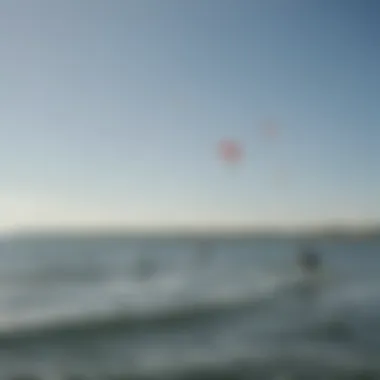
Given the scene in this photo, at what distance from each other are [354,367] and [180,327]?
7.72m

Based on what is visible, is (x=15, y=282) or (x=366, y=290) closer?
(x=366, y=290)

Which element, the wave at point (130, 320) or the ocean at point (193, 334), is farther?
the wave at point (130, 320)

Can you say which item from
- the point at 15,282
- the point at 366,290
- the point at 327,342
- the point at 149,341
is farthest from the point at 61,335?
the point at 15,282

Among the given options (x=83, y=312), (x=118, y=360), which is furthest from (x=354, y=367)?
(x=83, y=312)

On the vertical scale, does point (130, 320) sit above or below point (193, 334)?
above

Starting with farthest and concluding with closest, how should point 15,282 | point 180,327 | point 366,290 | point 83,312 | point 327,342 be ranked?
point 15,282 → point 366,290 → point 83,312 → point 180,327 → point 327,342

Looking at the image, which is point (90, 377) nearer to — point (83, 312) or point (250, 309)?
point (83, 312)

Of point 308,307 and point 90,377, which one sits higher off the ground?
point 308,307

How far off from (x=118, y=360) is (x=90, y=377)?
1760mm

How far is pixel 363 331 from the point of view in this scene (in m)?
17.5

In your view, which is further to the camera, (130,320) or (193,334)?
(130,320)

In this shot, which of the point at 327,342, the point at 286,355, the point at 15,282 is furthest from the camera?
the point at 15,282

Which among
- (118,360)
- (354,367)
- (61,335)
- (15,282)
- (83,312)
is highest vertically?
(15,282)

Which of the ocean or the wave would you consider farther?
the wave
